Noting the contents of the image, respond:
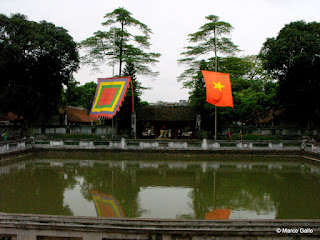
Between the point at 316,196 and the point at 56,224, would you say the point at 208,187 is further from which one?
the point at 56,224

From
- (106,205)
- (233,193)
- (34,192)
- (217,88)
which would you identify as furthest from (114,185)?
(217,88)

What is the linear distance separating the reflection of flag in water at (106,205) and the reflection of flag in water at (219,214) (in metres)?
2.15

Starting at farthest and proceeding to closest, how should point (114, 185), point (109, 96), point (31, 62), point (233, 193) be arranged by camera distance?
point (31, 62) < point (109, 96) < point (114, 185) < point (233, 193)

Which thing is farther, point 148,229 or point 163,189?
point 163,189

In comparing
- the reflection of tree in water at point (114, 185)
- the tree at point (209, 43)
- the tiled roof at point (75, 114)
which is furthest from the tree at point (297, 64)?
the tiled roof at point (75, 114)

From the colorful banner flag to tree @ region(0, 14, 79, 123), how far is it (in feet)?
18.0

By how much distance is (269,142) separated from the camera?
57.9 feet

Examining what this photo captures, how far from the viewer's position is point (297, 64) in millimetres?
18734

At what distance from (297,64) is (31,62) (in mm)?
19740

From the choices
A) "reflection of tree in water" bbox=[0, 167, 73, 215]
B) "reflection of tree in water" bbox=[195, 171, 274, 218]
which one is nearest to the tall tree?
"reflection of tree in water" bbox=[0, 167, 73, 215]

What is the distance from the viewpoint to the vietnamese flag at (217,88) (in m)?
16.6

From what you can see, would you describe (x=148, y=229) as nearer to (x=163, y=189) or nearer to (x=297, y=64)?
(x=163, y=189)

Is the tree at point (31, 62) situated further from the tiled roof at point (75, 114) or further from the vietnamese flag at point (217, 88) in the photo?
the vietnamese flag at point (217, 88)

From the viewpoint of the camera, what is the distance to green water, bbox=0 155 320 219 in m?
6.95
